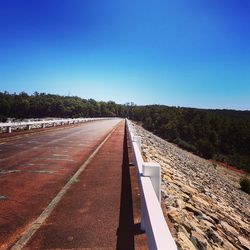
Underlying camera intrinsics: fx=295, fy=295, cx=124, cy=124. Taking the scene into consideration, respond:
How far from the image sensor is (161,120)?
354ft

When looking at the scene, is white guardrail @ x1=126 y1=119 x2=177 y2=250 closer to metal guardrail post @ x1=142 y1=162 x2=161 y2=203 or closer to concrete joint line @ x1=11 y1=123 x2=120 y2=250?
metal guardrail post @ x1=142 y1=162 x2=161 y2=203

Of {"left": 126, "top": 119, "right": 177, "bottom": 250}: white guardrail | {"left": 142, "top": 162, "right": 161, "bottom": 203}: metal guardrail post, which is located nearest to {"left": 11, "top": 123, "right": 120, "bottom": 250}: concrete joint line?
{"left": 126, "top": 119, "right": 177, "bottom": 250}: white guardrail

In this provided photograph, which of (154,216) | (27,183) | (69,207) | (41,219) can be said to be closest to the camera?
(154,216)

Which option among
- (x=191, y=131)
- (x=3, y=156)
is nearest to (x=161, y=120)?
(x=191, y=131)

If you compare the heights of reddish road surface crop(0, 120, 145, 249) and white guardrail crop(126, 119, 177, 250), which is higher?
white guardrail crop(126, 119, 177, 250)

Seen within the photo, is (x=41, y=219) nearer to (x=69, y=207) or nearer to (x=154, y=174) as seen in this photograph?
(x=69, y=207)

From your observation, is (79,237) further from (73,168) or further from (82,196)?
(73,168)

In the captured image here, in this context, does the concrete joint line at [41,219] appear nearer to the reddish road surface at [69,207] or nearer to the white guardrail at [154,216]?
the reddish road surface at [69,207]

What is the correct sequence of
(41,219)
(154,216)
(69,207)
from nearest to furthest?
1. (154,216)
2. (41,219)
3. (69,207)

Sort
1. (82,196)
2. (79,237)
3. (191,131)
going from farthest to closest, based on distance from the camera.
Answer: (191,131) < (82,196) < (79,237)

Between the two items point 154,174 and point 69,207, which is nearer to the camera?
point 154,174

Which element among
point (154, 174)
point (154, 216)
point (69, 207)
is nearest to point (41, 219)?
point (69, 207)

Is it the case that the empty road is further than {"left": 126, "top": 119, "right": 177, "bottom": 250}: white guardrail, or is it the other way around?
the empty road

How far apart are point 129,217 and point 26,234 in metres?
1.66
